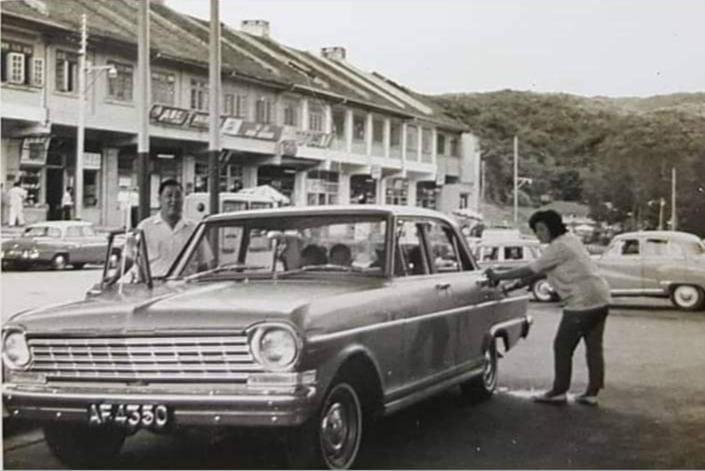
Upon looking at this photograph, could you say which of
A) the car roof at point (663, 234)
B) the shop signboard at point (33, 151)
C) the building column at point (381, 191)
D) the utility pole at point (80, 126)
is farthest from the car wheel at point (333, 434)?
the shop signboard at point (33, 151)

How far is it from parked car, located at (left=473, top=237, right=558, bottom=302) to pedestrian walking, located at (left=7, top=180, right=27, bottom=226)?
1377 millimetres

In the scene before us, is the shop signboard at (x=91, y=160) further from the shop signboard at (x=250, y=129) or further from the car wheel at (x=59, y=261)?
the shop signboard at (x=250, y=129)

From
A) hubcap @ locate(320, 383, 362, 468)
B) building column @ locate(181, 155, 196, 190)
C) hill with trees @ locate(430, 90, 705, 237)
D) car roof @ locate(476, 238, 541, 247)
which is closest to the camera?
hubcap @ locate(320, 383, 362, 468)

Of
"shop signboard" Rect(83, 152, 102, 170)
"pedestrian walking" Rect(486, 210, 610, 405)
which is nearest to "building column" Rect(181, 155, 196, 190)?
"shop signboard" Rect(83, 152, 102, 170)

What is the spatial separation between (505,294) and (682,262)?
542mm

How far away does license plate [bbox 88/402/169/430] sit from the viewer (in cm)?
209

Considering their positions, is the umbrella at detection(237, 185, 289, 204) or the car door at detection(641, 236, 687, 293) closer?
the car door at detection(641, 236, 687, 293)

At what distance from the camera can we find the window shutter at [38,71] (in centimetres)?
265

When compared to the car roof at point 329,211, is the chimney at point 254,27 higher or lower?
higher

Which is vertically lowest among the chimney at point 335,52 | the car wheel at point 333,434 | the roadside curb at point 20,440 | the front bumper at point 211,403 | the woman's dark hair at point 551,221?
the roadside curb at point 20,440

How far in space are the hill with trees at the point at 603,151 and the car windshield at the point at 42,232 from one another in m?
1.27

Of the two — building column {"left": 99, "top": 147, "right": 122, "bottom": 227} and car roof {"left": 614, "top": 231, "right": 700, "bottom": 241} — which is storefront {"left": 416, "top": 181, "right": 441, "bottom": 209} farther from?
building column {"left": 99, "top": 147, "right": 122, "bottom": 227}

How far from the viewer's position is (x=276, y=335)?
2080 mm

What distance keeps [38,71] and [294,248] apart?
35.5 inches
